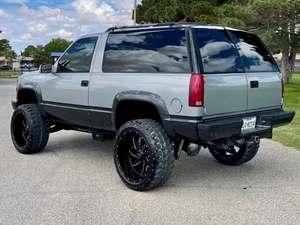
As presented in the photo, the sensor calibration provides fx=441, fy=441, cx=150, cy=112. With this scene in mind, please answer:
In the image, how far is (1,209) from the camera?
4504 millimetres

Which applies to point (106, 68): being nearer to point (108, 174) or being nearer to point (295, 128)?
point (108, 174)

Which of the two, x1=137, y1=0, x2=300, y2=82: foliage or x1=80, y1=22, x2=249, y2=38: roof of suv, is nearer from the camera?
x1=80, y1=22, x2=249, y2=38: roof of suv

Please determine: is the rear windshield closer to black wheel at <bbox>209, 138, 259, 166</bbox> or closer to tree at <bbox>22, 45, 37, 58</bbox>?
black wheel at <bbox>209, 138, 259, 166</bbox>

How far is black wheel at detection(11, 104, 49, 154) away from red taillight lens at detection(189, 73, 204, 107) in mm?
3110

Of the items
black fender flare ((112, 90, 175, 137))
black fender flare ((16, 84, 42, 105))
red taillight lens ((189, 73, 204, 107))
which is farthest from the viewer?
black fender flare ((16, 84, 42, 105))

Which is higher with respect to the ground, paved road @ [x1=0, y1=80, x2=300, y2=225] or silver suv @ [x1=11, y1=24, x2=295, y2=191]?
silver suv @ [x1=11, y1=24, x2=295, y2=191]

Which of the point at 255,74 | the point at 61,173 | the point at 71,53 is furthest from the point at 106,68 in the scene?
the point at 255,74

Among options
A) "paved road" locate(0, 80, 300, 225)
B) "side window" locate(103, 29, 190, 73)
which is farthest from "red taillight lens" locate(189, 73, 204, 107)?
"paved road" locate(0, 80, 300, 225)

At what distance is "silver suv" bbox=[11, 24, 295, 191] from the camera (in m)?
4.81

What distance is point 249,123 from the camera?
17.3 ft

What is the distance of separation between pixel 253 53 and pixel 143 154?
6.41 ft

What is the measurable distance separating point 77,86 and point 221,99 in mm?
2204

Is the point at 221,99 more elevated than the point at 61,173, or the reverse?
the point at 221,99

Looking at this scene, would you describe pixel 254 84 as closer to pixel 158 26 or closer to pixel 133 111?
pixel 158 26
